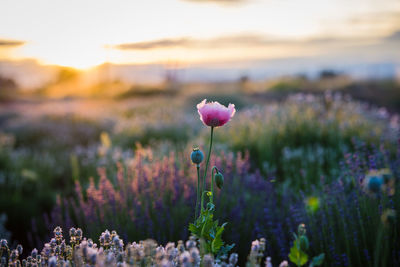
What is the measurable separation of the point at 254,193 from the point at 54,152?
17.5ft

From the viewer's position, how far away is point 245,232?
268 cm

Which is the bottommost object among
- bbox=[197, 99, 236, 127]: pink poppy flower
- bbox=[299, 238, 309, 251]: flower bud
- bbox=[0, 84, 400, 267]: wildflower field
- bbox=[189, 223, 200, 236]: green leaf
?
bbox=[0, 84, 400, 267]: wildflower field

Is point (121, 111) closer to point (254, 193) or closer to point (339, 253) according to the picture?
point (254, 193)

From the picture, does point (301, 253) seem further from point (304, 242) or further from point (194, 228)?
point (194, 228)

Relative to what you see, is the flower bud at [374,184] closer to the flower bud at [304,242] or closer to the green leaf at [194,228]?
the flower bud at [304,242]

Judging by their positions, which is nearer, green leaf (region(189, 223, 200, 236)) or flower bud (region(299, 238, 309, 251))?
flower bud (region(299, 238, 309, 251))

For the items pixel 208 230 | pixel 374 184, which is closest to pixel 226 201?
pixel 208 230

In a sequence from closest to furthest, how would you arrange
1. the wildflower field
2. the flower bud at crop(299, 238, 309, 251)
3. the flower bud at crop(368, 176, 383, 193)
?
the flower bud at crop(368, 176, 383, 193) → the flower bud at crop(299, 238, 309, 251) → the wildflower field

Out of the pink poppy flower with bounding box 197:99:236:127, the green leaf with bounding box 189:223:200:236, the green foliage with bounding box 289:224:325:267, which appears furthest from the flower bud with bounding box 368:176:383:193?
the green leaf with bounding box 189:223:200:236

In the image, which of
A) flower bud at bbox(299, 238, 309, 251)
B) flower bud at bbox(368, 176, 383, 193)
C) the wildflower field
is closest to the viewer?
flower bud at bbox(368, 176, 383, 193)

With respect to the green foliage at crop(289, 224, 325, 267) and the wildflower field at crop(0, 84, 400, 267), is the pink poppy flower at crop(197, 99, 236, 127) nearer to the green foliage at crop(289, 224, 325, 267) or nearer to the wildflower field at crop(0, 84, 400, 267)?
the wildflower field at crop(0, 84, 400, 267)

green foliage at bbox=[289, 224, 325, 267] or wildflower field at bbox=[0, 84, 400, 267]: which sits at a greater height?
green foliage at bbox=[289, 224, 325, 267]

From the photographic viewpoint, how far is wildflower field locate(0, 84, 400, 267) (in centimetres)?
170

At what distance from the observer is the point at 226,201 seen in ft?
9.49
